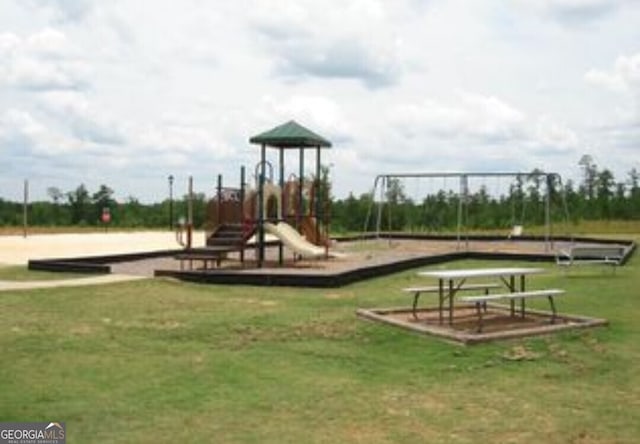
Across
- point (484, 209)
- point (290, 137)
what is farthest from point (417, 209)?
point (290, 137)

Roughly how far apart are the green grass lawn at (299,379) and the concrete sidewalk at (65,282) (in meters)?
2.69

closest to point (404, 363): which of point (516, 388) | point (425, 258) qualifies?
point (516, 388)

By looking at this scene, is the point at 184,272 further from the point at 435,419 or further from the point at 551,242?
the point at 551,242

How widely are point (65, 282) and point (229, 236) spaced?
4014mm

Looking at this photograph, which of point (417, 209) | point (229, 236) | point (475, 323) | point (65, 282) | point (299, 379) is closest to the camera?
point (299, 379)

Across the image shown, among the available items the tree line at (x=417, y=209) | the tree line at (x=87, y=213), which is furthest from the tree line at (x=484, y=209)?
the tree line at (x=87, y=213)

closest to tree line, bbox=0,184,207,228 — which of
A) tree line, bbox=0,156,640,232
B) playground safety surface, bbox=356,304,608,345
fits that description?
tree line, bbox=0,156,640,232

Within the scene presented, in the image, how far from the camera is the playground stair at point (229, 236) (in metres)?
16.7

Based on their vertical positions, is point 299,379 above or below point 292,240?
below

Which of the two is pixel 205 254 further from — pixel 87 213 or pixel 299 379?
pixel 87 213

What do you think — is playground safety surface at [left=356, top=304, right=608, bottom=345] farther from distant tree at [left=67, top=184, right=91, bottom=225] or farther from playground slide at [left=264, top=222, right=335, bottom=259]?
distant tree at [left=67, top=184, right=91, bottom=225]

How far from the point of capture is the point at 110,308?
34.4ft

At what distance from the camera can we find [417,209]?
39500mm

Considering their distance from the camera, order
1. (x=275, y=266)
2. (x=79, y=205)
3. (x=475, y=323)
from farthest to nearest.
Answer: (x=79, y=205)
(x=275, y=266)
(x=475, y=323)
